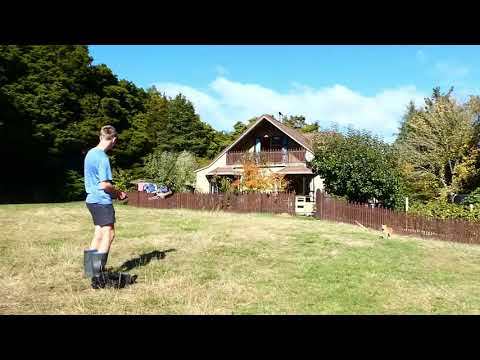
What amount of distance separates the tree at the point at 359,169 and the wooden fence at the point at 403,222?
1877mm

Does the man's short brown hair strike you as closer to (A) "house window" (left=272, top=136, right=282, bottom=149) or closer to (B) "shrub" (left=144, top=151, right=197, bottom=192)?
(B) "shrub" (left=144, top=151, right=197, bottom=192)

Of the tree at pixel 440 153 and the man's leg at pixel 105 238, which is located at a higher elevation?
the tree at pixel 440 153

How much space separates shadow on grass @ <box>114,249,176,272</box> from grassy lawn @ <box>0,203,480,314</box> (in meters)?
0.10

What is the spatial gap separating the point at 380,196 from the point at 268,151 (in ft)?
38.7

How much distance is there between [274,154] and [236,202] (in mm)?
8220

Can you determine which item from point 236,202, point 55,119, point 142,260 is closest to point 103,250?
point 142,260

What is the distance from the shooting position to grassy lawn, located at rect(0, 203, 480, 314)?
414cm

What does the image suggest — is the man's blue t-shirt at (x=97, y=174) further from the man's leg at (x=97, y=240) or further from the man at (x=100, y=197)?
the man's leg at (x=97, y=240)

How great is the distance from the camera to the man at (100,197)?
486cm

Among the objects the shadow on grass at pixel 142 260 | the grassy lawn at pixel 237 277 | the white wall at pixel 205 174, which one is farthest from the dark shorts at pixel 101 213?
the white wall at pixel 205 174

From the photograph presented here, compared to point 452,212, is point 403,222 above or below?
below

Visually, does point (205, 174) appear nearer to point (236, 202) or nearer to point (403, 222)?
point (236, 202)

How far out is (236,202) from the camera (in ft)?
74.1
